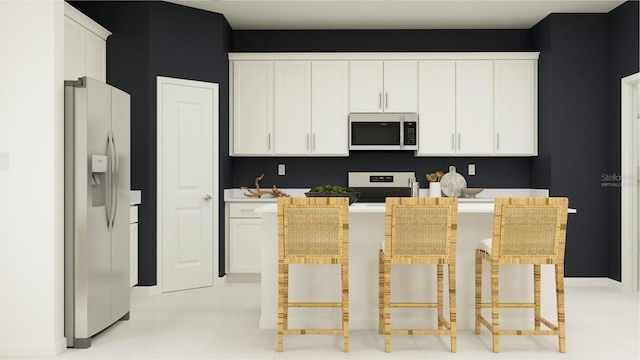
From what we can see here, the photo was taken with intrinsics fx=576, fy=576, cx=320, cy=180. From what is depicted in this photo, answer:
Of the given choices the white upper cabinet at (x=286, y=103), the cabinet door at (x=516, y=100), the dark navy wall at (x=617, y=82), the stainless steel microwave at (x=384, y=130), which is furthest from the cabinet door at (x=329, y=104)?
the dark navy wall at (x=617, y=82)

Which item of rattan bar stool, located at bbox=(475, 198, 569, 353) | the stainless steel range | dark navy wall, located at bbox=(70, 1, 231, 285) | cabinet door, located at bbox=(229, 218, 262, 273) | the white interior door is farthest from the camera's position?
the stainless steel range

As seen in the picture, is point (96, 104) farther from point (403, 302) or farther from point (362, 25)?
point (362, 25)

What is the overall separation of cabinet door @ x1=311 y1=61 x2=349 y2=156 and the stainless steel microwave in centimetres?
10

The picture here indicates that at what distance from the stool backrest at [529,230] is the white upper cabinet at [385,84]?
9.66 ft

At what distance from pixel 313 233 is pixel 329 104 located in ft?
9.82

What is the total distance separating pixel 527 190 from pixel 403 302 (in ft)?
10.4

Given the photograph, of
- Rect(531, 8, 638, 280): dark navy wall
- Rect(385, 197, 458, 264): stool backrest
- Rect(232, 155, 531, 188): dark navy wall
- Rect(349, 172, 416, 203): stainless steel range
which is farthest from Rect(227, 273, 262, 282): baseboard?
Rect(531, 8, 638, 280): dark navy wall

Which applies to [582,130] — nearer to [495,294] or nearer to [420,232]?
[495,294]

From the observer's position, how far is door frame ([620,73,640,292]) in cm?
546

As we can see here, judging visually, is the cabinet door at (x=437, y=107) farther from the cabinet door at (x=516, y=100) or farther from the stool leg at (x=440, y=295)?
the stool leg at (x=440, y=295)

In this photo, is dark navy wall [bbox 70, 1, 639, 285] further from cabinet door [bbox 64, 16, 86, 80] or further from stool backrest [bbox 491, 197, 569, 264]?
stool backrest [bbox 491, 197, 569, 264]

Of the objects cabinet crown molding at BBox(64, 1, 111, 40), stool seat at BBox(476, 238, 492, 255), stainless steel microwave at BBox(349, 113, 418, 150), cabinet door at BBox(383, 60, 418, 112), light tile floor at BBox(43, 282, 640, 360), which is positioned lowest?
light tile floor at BBox(43, 282, 640, 360)

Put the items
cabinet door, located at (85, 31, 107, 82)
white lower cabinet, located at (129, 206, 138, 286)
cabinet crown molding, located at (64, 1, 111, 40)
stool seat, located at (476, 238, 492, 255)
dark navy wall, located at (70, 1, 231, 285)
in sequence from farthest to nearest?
dark navy wall, located at (70, 1, 231, 285)
white lower cabinet, located at (129, 206, 138, 286)
cabinet door, located at (85, 31, 107, 82)
cabinet crown molding, located at (64, 1, 111, 40)
stool seat, located at (476, 238, 492, 255)

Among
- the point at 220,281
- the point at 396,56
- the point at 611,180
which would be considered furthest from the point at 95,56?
the point at 611,180
